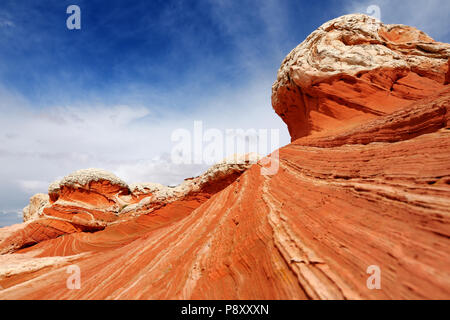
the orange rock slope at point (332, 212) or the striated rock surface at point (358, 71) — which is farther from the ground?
the striated rock surface at point (358, 71)

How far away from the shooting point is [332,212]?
3994mm

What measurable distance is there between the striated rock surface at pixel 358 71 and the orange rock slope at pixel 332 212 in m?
0.06

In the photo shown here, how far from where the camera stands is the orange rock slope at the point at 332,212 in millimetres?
2752

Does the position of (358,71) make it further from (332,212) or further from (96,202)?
(96,202)

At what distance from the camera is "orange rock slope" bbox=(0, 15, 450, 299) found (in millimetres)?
2752

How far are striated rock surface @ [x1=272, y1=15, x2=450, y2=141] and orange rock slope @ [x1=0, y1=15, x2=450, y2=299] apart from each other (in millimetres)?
56

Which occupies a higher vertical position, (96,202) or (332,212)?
(332,212)

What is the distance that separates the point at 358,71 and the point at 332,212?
831cm

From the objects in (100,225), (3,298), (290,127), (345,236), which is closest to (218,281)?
(345,236)

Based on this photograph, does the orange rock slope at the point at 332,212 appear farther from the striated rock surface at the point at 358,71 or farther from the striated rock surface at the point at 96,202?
the striated rock surface at the point at 96,202

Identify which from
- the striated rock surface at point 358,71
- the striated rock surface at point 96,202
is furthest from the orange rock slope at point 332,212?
the striated rock surface at point 96,202

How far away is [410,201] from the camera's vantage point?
3.22 metres

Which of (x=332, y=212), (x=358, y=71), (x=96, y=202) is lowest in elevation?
(x=96, y=202)

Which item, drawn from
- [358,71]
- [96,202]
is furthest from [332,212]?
[96,202]
